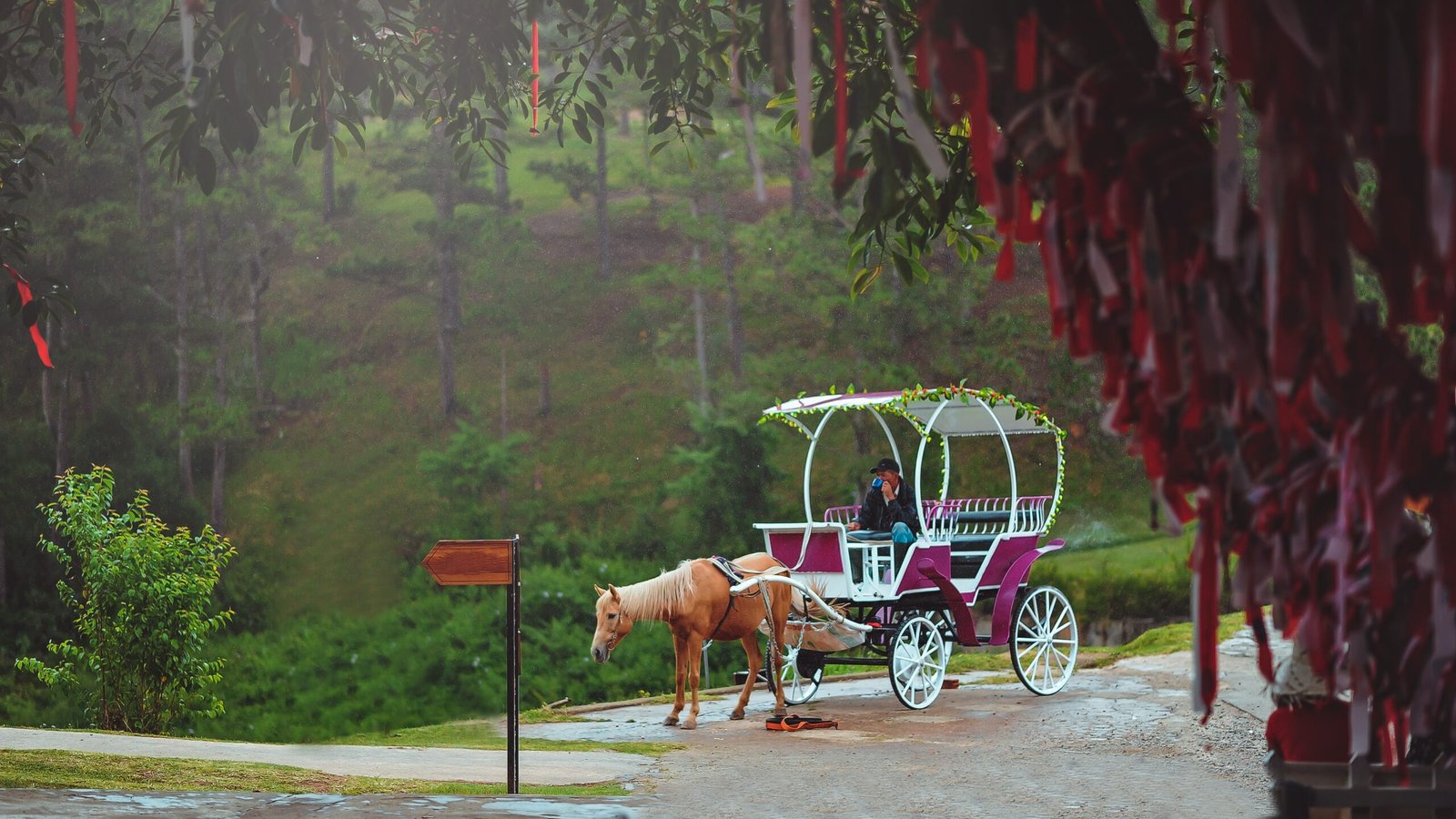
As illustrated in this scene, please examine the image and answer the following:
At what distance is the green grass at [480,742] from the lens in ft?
29.5

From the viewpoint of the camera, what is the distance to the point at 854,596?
35.1 ft

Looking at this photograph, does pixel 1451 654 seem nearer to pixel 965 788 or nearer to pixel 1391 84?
pixel 1391 84

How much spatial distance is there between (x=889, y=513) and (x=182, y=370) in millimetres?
15466

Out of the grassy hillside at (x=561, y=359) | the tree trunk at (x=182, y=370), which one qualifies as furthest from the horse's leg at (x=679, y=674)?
the tree trunk at (x=182, y=370)

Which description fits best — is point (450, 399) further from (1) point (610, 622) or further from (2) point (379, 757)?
(2) point (379, 757)

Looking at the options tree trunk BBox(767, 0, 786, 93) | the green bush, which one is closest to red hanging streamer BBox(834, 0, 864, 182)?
tree trunk BBox(767, 0, 786, 93)

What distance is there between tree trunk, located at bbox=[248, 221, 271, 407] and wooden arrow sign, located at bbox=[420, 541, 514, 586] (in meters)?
19.4

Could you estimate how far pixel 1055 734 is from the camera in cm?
930

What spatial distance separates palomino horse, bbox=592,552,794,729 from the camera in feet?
31.7

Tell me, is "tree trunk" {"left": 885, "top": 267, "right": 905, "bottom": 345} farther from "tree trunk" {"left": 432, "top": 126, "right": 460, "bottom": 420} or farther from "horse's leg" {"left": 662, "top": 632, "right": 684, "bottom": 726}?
"horse's leg" {"left": 662, "top": 632, "right": 684, "bottom": 726}

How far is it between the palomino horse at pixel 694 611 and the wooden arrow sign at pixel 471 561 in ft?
Result: 9.10

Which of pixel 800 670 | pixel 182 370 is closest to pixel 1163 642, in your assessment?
pixel 800 670

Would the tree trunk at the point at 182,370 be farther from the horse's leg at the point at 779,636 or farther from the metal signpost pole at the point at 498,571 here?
the metal signpost pole at the point at 498,571

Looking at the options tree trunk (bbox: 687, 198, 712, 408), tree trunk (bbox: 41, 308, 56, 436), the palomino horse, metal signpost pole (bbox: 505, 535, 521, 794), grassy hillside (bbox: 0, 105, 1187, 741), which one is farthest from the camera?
tree trunk (bbox: 687, 198, 712, 408)
